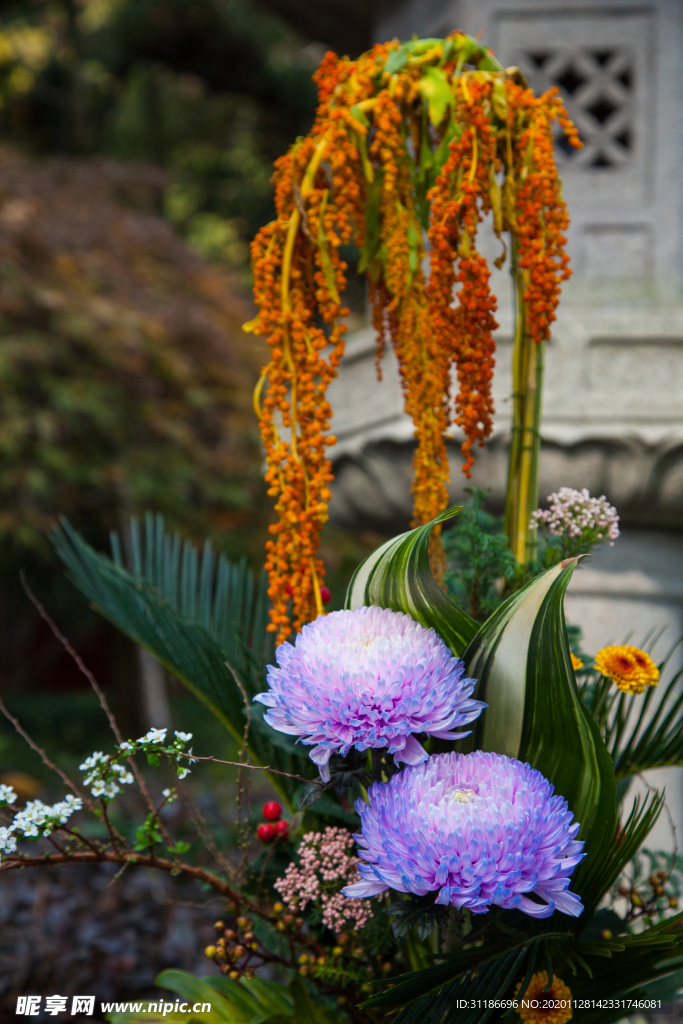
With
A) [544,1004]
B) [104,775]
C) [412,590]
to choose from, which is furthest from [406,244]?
[544,1004]

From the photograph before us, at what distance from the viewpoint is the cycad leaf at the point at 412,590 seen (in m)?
0.66

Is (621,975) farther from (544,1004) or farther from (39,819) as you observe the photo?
(39,819)

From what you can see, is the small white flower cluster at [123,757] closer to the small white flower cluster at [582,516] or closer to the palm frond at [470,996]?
the palm frond at [470,996]

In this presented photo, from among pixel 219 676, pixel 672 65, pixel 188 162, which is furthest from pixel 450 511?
pixel 188 162

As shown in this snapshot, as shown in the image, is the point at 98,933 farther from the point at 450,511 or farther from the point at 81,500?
the point at 81,500

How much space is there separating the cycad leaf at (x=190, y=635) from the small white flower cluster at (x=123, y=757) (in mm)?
172

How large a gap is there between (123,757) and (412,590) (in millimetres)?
290

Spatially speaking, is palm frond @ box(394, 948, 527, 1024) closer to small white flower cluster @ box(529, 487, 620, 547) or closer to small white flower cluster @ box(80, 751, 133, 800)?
small white flower cluster @ box(80, 751, 133, 800)

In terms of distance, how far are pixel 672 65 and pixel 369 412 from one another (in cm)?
86

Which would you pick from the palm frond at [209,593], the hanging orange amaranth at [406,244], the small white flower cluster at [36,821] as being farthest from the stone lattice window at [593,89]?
the small white flower cluster at [36,821]

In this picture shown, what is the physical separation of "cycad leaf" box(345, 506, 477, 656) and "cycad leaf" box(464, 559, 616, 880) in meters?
0.04

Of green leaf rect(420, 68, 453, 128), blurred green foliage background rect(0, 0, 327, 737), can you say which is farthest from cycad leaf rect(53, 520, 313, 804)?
blurred green foliage background rect(0, 0, 327, 737)

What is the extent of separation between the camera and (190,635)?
87 centimetres

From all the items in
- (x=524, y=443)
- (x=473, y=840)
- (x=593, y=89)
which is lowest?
(x=473, y=840)
